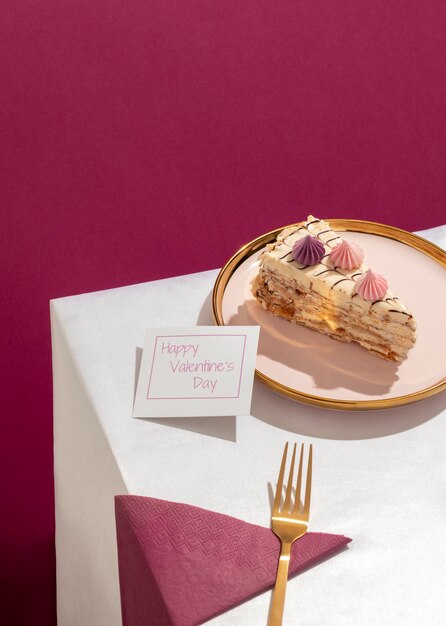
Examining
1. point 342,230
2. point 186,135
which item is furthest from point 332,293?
point 186,135

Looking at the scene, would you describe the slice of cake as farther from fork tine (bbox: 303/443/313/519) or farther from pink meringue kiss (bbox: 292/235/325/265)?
fork tine (bbox: 303/443/313/519)

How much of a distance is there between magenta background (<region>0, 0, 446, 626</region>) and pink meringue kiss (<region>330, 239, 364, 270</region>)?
1163mm

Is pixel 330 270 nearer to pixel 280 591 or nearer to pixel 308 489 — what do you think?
pixel 308 489

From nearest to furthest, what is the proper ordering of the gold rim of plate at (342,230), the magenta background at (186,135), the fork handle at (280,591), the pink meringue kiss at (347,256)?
the fork handle at (280,591)
the gold rim of plate at (342,230)
the pink meringue kiss at (347,256)
the magenta background at (186,135)

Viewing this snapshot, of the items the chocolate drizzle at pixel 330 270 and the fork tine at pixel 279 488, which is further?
the chocolate drizzle at pixel 330 270

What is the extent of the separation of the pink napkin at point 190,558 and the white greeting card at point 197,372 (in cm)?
16

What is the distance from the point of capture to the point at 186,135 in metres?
2.66

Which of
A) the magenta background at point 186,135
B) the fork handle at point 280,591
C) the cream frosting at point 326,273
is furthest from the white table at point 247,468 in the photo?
the magenta background at point 186,135

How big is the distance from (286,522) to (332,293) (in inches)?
15.2

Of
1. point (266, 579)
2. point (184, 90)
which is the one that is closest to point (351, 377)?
point (266, 579)

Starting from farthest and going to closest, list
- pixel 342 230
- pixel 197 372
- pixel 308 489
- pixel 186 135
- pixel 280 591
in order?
1. pixel 186 135
2. pixel 342 230
3. pixel 197 372
4. pixel 308 489
5. pixel 280 591

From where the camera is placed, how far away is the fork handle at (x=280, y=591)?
3.03 ft

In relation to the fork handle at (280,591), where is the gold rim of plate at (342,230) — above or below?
above

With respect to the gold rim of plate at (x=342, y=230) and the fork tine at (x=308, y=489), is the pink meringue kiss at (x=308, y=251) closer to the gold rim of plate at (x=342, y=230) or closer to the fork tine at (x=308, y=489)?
the gold rim of plate at (x=342, y=230)
